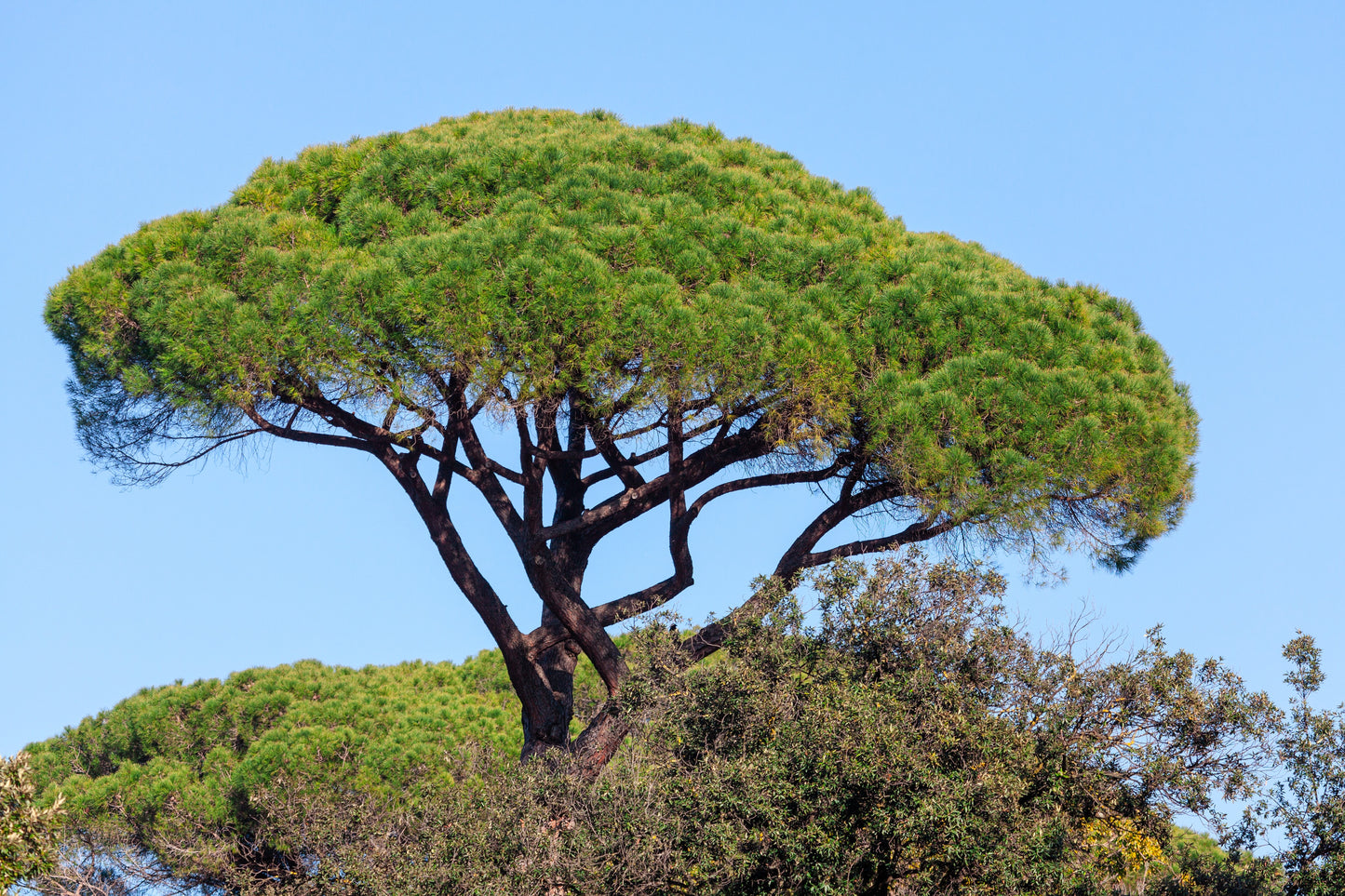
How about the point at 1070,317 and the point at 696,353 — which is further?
the point at 1070,317

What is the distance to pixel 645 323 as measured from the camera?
38.4 feet

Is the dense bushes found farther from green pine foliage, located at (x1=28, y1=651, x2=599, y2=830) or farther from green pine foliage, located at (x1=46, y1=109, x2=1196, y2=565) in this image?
green pine foliage, located at (x1=28, y1=651, x2=599, y2=830)

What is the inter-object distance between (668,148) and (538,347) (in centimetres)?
315

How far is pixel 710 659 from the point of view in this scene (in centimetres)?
1734

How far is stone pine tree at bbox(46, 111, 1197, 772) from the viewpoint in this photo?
11805mm

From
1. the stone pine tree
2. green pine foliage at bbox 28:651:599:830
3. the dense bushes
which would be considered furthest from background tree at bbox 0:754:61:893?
green pine foliage at bbox 28:651:599:830

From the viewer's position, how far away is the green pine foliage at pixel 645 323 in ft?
38.6

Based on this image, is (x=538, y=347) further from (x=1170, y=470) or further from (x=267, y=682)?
(x=267, y=682)

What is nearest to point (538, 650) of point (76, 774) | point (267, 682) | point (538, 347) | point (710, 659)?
point (538, 347)

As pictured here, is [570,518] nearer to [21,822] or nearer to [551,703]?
[551,703]

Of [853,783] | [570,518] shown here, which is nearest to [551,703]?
[570,518]

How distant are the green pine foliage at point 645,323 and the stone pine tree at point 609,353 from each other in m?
0.03

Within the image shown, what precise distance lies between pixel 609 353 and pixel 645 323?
1.54ft

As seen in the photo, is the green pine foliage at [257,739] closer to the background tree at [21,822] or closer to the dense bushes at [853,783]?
the dense bushes at [853,783]
